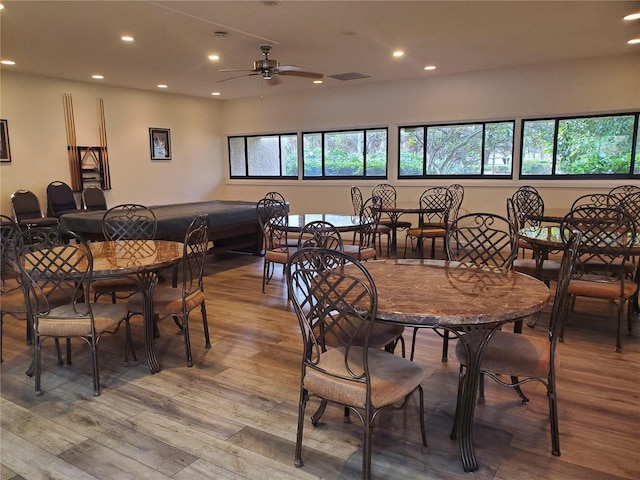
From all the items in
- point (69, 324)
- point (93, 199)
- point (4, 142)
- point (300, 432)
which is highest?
point (4, 142)

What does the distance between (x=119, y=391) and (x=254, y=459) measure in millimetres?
1103

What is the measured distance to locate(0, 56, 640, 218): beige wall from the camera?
21.4 feet

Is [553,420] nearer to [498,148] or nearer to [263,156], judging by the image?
[498,148]

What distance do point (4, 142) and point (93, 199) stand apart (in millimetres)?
1450

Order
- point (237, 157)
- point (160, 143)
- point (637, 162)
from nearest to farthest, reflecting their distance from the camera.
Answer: point (637, 162)
point (160, 143)
point (237, 157)

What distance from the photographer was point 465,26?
472cm

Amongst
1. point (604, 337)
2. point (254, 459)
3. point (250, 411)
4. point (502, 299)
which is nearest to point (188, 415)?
point (250, 411)

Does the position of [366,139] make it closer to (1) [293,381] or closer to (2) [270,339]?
(2) [270,339]

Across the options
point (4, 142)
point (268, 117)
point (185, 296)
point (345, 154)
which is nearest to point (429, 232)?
point (345, 154)

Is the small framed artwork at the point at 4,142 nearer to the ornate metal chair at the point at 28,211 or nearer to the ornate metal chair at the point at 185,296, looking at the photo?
the ornate metal chair at the point at 28,211

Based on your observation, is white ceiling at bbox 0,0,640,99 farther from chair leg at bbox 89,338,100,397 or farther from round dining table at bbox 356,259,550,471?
chair leg at bbox 89,338,100,397

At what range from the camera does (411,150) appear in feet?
26.2

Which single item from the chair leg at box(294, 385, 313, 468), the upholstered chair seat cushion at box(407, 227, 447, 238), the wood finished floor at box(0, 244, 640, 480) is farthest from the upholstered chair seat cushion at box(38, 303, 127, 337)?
the upholstered chair seat cushion at box(407, 227, 447, 238)

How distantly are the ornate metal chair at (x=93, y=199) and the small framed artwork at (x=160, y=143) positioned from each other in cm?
143
